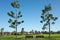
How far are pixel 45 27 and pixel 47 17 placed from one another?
316 centimetres

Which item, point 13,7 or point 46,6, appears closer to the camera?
point 13,7

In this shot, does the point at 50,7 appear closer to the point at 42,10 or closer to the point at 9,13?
the point at 42,10

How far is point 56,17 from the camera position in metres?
55.6

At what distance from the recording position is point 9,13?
46.8m

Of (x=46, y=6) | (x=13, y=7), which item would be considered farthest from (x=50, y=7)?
(x=13, y=7)

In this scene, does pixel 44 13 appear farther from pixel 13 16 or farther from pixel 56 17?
pixel 13 16

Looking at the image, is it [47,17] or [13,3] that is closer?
[13,3]

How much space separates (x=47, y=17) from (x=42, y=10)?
111 inches

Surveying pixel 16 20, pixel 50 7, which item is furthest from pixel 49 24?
pixel 16 20

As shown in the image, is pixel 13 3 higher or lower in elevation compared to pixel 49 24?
higher

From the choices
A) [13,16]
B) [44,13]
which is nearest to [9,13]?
[13,16]

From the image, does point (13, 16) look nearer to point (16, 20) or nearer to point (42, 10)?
point (16, 20)

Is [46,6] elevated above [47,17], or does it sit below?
above

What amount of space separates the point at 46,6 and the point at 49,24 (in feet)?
18.8
